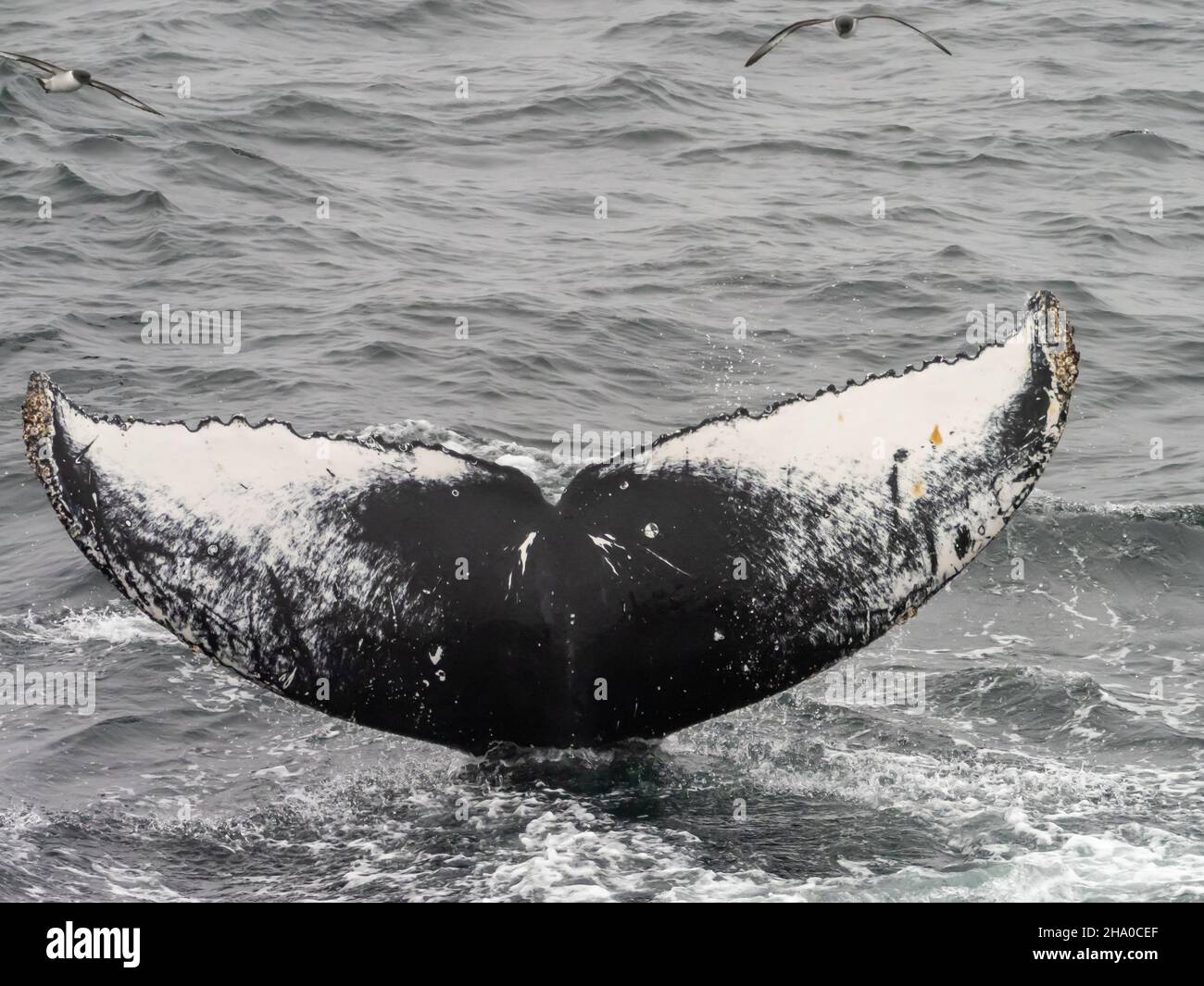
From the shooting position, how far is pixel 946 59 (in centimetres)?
2567

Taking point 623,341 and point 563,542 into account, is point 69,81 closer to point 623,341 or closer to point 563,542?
point 623,341

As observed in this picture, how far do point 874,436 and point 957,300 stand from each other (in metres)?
10.9

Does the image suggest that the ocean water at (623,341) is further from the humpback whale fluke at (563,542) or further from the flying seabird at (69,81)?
the flying seabird at (69,81)

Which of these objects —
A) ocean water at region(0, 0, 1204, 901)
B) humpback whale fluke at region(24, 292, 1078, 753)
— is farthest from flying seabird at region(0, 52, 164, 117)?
humpback whale fluke at region(24, 292, 1078, 753)

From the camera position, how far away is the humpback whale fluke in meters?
5.05

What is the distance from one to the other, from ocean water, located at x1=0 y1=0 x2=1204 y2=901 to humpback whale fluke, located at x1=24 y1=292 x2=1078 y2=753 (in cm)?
35

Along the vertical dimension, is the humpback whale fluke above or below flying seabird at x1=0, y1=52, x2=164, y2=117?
below

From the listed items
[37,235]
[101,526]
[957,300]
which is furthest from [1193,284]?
[101,526]

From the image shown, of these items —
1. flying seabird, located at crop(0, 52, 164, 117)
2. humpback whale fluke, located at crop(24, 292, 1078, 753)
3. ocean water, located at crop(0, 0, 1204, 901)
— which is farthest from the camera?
flying seabird, located at crop(0, 52, 164, 117)

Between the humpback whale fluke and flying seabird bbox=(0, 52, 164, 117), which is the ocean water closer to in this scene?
the humpback whale fluke

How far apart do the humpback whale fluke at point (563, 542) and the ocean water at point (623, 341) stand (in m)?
0.35

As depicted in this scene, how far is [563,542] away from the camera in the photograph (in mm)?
5188

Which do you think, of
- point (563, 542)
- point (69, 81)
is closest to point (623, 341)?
point (69, 81)

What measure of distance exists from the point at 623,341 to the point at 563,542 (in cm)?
942
